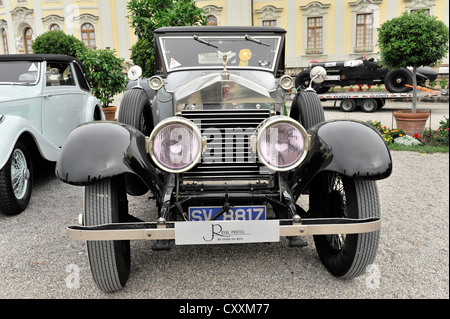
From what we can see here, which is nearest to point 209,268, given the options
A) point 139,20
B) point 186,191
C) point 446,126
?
point 186,191

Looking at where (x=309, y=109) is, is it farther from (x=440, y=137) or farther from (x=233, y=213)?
(x=440, y=137)

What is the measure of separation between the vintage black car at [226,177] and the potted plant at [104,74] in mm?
7470

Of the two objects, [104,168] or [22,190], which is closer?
[104,168]

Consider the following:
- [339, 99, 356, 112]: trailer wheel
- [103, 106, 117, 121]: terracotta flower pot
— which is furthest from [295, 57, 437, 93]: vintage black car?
[103, 106, 117, 121]: terracotta flower pot

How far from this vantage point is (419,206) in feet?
13.1

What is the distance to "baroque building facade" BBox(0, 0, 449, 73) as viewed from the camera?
20859 mm

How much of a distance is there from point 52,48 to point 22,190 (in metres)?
15.0

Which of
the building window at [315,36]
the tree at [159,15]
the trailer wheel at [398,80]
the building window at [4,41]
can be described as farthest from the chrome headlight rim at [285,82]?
the building window at [4,41]

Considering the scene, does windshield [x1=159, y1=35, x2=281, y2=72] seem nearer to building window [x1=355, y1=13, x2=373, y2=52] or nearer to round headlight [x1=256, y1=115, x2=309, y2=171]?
round headlight [x1=256, y1=115, x2=309, y2=171]

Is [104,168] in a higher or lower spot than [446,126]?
higher

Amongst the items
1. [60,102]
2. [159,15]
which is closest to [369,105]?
[159,15]

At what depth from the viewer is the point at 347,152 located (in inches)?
89.7

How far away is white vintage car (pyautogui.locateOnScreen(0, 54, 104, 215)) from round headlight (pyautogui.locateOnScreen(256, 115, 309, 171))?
273 centimetres

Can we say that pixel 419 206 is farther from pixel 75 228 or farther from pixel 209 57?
pixel 75 228
